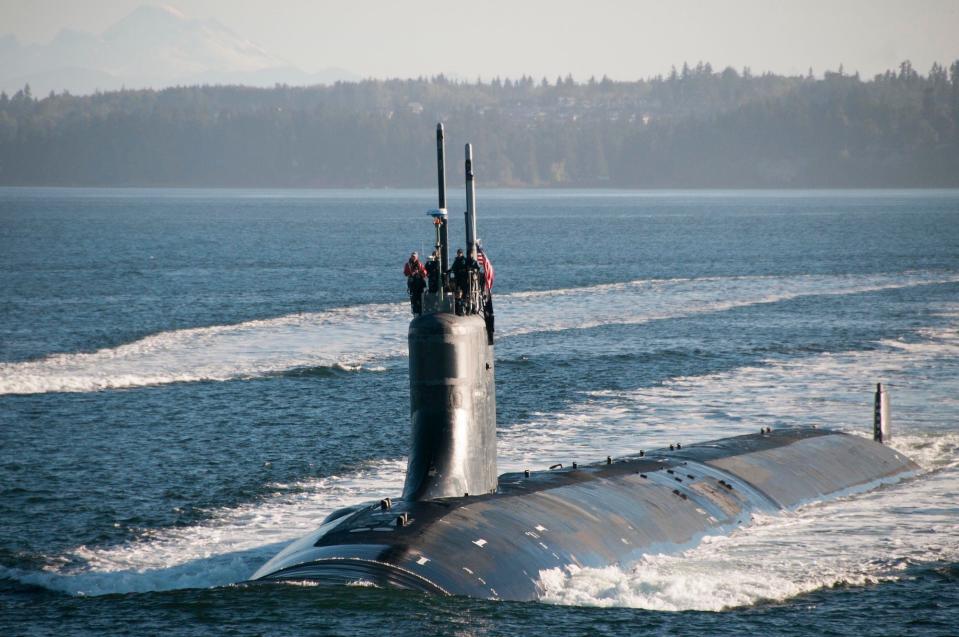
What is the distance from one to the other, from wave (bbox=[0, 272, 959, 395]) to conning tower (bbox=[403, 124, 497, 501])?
3032 cm

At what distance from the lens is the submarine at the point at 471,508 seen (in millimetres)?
22969

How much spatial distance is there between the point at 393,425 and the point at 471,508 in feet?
67.6

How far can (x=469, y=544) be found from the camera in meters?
23.7

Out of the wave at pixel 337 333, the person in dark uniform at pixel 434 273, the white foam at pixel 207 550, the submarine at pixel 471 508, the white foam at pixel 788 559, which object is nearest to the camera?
the submarine at pixel 471 508

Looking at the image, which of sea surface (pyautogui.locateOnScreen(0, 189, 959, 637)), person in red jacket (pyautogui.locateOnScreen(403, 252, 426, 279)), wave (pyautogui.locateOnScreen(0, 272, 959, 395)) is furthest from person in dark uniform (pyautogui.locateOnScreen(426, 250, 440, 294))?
wave (pyautogui.locateOnScreen(0, 272, 959, 395))

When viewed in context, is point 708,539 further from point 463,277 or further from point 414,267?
point 414,267

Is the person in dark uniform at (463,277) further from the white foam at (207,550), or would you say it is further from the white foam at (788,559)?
the white foam at (207,550)

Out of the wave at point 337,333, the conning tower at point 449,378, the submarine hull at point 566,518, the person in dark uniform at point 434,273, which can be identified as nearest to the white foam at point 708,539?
the submarine hull at point 566,518

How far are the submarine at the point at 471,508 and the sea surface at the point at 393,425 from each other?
0.46 metres

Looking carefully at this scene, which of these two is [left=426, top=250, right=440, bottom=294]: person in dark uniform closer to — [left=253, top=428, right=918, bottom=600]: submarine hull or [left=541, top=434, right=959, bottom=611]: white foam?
[left=253, top=428, right=918, bottom=600]: submarine hull

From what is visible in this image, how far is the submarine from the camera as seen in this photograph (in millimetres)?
22969

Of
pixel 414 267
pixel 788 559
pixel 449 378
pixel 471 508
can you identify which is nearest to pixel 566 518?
pixel 471 508

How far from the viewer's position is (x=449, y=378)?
2489 centimetres

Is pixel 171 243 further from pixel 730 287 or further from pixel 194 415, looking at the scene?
pixel 194 415
